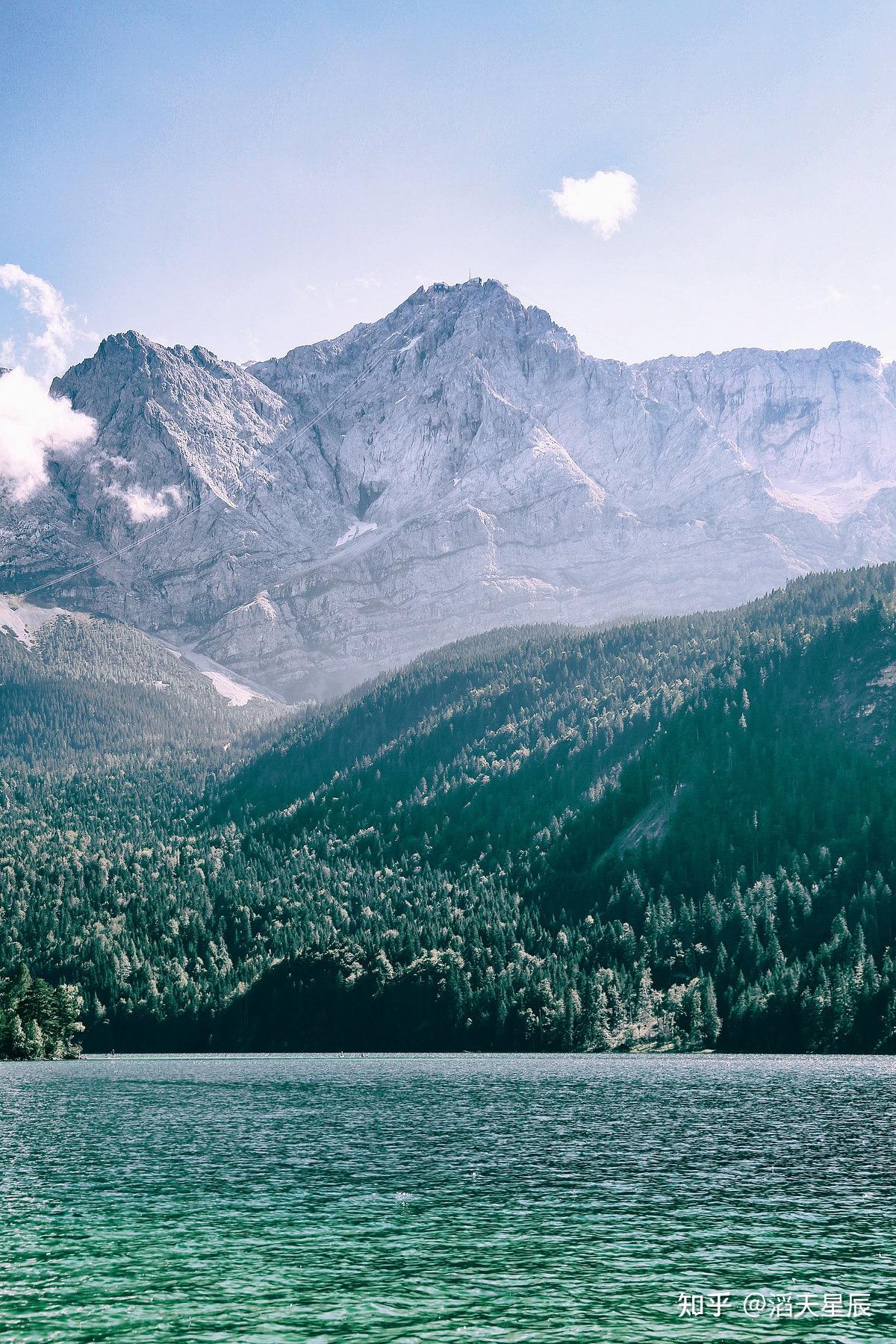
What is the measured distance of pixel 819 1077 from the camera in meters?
167

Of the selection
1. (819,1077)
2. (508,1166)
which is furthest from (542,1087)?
(508,1166)

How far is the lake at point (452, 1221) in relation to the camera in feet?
174

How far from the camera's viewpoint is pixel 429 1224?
7206cm

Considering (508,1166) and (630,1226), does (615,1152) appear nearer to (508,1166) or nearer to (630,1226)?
(508,1166)

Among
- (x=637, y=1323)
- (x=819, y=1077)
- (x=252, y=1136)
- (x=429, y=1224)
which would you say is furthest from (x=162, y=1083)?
(x=637, y=1323)

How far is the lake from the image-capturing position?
53.0 meters

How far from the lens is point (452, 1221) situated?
240ft

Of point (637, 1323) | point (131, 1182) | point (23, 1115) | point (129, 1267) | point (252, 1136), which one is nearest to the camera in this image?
point (637, 1323)

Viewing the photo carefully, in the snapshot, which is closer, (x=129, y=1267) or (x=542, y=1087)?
(x=129, y=1267)

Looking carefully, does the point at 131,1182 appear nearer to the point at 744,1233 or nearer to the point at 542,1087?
the point at 744,1233

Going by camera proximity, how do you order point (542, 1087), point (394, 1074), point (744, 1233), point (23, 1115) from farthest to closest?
point (394, 1074)
point (542, 1087)
point (23, 1115)
point (744, 1233)

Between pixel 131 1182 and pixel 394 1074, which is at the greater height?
pixel 131 1182

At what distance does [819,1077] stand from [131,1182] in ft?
360

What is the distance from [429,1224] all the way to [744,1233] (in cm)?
1821
